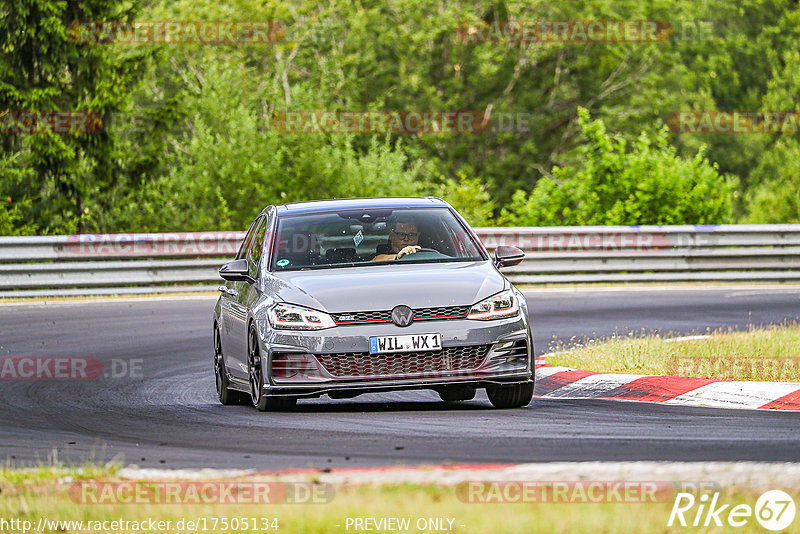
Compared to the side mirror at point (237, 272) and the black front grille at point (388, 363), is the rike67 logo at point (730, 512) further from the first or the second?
the side mirror at point (237, 272)

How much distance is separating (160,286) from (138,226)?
646cm

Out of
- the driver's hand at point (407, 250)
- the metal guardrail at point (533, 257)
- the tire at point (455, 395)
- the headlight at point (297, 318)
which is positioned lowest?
the metal guardrail at point (533, 257)

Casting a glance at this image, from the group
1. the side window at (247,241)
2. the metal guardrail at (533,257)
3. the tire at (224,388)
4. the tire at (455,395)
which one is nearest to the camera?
the tire at (455,395)

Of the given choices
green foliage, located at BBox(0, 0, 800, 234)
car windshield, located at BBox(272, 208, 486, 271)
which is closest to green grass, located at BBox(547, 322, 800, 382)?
car windshield, located at BBox(272, 208, 486, 271)

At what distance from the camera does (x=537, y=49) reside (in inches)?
2192

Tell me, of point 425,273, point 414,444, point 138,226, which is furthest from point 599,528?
point 138,226

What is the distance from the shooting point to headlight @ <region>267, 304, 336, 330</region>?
970cm

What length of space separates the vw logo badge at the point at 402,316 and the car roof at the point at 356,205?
1.74 m

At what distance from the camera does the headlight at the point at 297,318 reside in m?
9.70

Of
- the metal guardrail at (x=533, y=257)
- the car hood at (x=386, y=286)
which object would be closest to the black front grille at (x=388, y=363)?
the car hood at (x=386, y=286)

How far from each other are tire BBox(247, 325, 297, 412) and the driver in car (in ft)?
3.58

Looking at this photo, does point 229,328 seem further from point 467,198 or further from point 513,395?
point 467,198

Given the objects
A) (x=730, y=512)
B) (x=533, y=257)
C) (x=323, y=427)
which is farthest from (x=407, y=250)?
(x=533, y=257)

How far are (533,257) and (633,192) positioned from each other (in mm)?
4766
